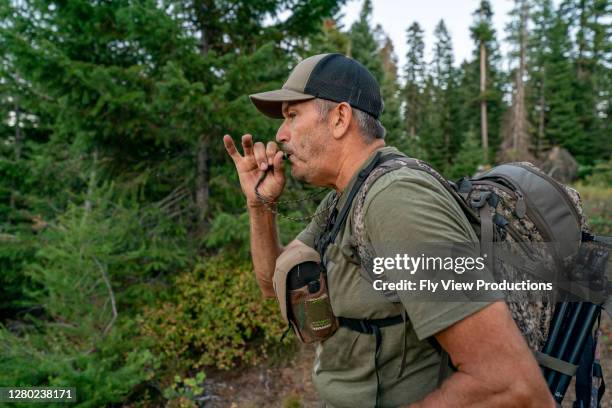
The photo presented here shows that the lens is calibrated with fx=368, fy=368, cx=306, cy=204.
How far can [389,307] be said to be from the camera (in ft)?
4.71

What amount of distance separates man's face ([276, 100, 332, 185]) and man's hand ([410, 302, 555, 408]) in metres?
1.05

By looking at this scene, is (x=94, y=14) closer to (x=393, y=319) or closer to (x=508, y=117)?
(x=393, y=319)

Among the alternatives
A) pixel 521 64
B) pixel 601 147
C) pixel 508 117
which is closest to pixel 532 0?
pixel 521 64

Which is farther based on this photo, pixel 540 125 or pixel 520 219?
pixel 540 125

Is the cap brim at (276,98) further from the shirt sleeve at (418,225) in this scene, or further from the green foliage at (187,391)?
the green foliage at (187,391)

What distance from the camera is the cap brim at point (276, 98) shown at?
1.89m

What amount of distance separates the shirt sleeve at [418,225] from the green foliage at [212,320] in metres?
4.88

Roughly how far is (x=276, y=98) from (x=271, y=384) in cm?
506

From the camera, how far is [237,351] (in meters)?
5.76

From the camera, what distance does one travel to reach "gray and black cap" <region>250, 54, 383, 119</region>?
72.8 inches

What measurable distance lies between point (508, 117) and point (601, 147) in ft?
23.2

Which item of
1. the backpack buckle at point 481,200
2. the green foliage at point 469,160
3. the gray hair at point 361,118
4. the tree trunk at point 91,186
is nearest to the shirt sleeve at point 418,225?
the backpack buckle at point 481,200

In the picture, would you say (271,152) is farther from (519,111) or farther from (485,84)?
(485,84)

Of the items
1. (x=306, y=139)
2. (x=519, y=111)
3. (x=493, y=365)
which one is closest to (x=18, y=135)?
(x=306, y=139)
